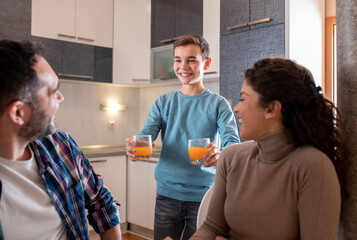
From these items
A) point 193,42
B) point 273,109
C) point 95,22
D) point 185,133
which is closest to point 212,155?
point 185,133

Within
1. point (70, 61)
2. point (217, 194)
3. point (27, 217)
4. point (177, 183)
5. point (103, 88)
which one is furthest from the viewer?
point (103, 88)

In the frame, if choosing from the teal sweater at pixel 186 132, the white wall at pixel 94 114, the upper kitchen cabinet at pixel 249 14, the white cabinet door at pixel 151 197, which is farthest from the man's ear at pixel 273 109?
the white wall at pixel 94 114

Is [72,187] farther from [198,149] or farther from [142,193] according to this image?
[142,193]

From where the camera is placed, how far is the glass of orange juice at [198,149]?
5.27ft

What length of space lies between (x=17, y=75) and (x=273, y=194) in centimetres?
86

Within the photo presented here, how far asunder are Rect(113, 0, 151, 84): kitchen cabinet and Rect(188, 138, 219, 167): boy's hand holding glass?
93.2 inches

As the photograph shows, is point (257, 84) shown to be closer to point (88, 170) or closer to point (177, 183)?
point (88, 170)

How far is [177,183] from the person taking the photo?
71.2 inches

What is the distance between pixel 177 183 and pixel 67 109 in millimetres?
2442

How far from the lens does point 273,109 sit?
1.17m

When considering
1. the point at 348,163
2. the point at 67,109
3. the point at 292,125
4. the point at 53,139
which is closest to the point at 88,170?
the point at 53,139

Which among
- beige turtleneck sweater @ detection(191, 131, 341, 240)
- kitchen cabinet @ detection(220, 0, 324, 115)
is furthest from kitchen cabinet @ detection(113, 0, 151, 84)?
beige turtleneck sweater @ detection(191, 131, 341, 240)

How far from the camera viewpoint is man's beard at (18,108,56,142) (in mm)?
1057

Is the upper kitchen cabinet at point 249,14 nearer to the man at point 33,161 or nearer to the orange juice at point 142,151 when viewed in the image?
the orange juice at point 142,151
